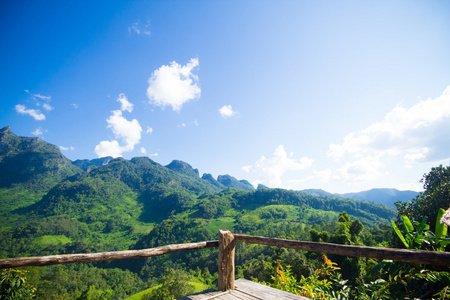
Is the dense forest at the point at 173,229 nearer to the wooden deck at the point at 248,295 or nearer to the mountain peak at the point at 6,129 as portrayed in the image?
the wooden deck at the point at 248,295

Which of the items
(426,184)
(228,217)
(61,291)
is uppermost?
(426,184)

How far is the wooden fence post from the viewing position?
2562mm

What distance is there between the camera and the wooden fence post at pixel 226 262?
101 inches

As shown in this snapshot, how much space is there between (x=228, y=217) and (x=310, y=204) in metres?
58.8

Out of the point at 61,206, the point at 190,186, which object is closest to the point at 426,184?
the point at 61,206

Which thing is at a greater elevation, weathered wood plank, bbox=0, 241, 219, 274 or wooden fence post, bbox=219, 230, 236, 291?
weathered wood plank, bbox=0, 241, 219, 274

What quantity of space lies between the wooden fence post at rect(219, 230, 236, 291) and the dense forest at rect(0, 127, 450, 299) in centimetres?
127

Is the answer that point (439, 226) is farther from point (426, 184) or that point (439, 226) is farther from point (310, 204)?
point (310, 204)

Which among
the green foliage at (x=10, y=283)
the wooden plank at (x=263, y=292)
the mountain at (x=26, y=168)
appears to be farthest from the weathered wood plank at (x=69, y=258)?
the mountain at (x=26, y=168)

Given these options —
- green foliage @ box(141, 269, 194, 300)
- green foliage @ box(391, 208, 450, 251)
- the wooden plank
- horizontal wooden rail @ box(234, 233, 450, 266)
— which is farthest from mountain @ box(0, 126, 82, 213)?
green foliage @ box(391, 208, 450, 251)

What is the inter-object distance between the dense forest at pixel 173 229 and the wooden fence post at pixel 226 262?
1271mm

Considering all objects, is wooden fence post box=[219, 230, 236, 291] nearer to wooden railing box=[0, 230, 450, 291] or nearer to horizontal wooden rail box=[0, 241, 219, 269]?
wooden railing box=[0, 230, 450, 291]

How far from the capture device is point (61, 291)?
153 feet

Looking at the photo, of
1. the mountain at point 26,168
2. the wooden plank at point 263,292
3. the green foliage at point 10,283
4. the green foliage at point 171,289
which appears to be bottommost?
the green foliage at point 171,289
